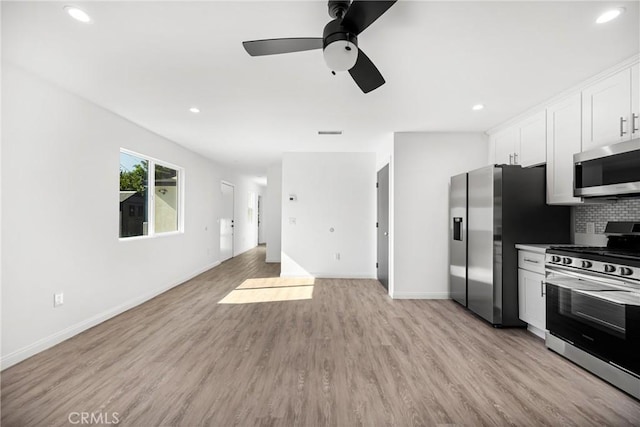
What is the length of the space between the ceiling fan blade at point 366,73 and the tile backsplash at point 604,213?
8.46 feet

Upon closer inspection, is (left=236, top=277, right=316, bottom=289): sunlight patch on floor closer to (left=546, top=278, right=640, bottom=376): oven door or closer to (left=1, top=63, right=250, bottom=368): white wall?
(left=1, top=63, right=250, bottom=368): white wall

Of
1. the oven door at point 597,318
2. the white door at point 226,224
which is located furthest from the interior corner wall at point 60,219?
the oven door at point 597,318

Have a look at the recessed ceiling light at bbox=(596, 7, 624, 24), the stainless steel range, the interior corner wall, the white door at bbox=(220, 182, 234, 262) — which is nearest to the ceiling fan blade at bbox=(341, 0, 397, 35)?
the recessed ceiling light at bbox=(596, 7, 624, 24)

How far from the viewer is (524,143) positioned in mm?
3539

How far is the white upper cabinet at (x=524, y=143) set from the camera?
10.8 feet

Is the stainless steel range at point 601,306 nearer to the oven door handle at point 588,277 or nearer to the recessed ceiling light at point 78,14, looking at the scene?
the oven door handle at point 588,277

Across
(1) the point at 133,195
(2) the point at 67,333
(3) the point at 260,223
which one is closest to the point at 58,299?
(2) the point at 67,333

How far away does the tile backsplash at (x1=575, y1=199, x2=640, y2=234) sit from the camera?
264cm

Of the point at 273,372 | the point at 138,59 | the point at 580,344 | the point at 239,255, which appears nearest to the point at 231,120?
the point at 138,59

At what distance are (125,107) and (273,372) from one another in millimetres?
3205

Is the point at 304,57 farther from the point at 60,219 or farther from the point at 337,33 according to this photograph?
the point at 60,219

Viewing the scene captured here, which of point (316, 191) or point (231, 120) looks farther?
point (316, 191)

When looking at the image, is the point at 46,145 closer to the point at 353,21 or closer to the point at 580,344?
the point at 353,21

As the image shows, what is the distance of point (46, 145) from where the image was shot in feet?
8.79
